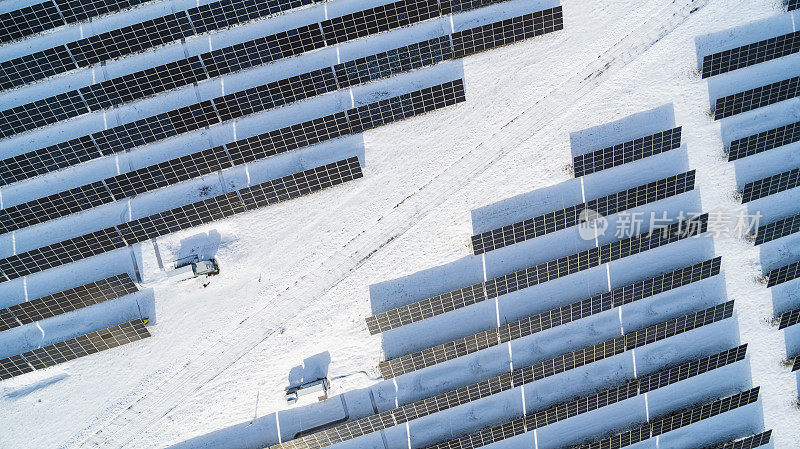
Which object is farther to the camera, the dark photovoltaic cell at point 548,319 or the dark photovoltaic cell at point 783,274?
the dark photovoltaic cell at point 783,274

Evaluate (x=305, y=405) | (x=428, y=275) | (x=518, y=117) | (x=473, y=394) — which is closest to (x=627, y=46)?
(x=518, y=117)

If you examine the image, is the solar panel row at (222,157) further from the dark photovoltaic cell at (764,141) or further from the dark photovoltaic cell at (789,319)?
the dark photovoltaic cell at (789,319)

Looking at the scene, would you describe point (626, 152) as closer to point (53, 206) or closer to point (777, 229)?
point (777, 229)

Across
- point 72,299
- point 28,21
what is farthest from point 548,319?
point 28,21

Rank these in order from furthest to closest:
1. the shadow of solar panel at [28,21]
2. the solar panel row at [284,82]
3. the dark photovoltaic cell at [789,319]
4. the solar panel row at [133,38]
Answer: the dark photovoltaic cell at [789,319] → the solar panel row at [284,82] → the solar panel row at [133,38] → the shadow of solar panel at [28,21]

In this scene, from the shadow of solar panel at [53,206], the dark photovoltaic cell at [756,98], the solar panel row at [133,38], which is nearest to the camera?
the solar panel row at [133,38]

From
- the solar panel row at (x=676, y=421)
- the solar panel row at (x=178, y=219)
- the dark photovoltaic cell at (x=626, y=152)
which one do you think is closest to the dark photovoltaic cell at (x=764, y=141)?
the dark photovoltaic cell at (x=626, y=152)
